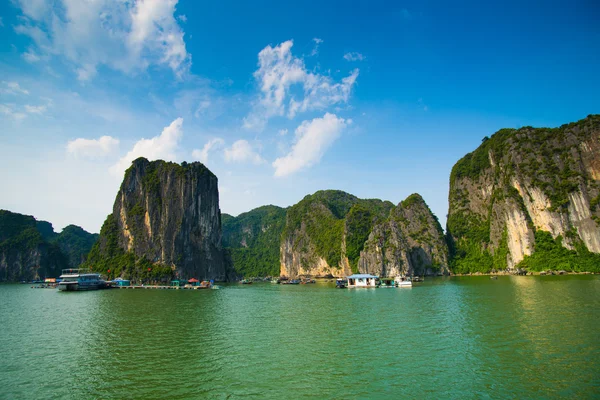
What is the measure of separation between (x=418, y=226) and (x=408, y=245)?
974 cm

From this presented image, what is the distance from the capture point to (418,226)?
400ft

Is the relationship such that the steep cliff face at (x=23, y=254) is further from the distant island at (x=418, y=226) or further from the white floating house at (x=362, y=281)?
the white floating house at (x=362, y=281)

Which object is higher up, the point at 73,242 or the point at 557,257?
the point at 73,242

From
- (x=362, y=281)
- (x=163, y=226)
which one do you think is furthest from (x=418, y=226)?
(x=163, y=226)

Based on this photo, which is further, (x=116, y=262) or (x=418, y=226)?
(x=418, y=226)

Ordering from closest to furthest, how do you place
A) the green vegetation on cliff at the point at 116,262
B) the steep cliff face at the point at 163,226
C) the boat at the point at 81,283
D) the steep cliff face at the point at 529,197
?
the boat at the point at 81,283 < the steep cliff face at the point at 529,197 < the green vegetation on cliff at the point at 116,262 < the steep cliff face at the point at 163,226

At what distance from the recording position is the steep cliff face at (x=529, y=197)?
86375 millimetres

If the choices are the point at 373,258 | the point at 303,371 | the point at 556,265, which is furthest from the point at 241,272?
the point at 303,371

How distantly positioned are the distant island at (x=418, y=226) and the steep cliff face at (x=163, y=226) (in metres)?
0.32

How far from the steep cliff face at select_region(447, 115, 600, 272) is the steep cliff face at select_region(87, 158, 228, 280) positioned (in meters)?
82.4

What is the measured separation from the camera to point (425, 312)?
30.5 metres

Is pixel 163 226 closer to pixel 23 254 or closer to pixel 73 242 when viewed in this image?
pixel 23 254

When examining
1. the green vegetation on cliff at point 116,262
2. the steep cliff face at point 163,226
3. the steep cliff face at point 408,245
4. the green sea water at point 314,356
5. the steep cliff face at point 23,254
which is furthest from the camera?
the steep cliff face at point 23,254

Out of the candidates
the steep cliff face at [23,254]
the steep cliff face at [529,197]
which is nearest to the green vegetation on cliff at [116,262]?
the steep cliff face at [23,254]
